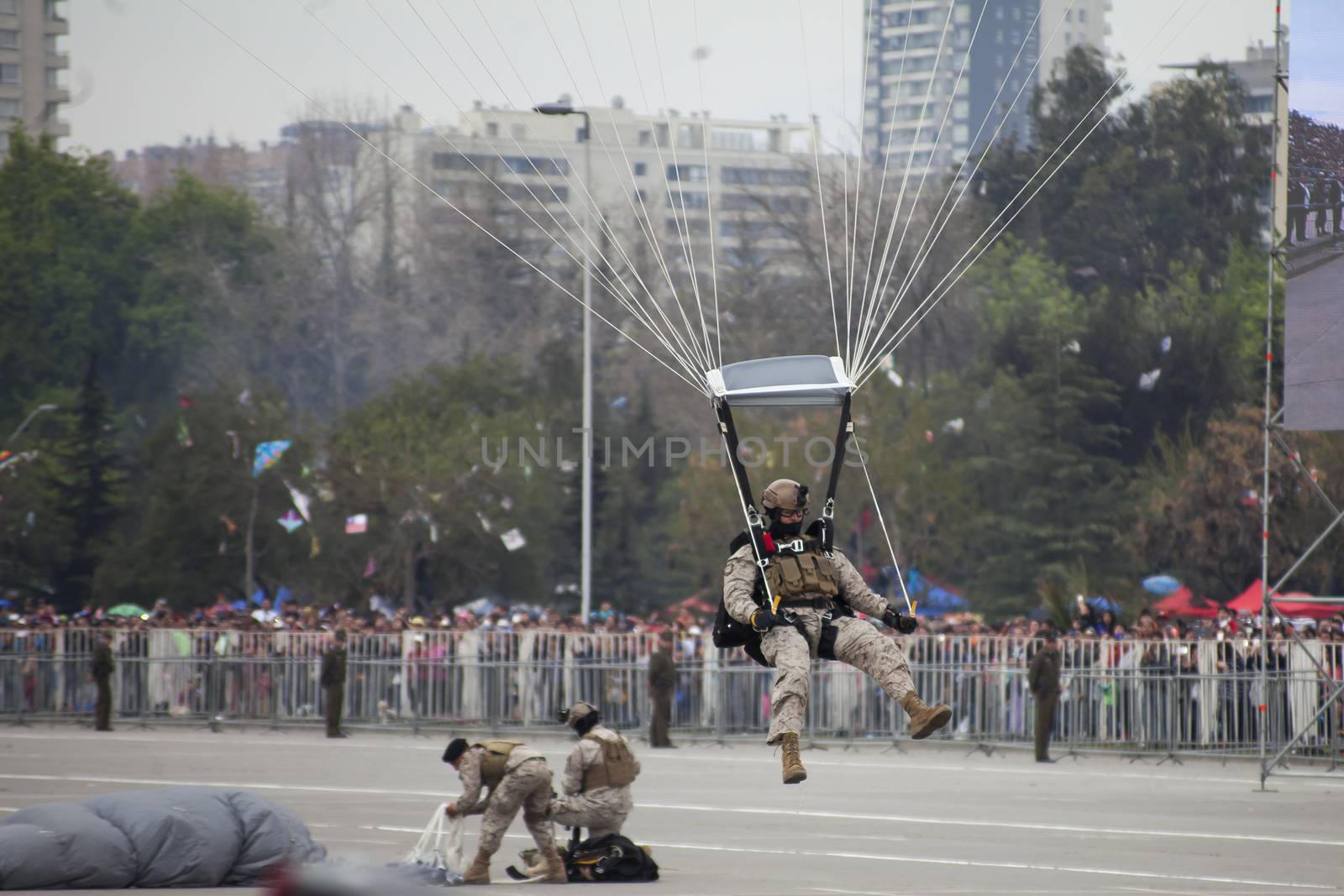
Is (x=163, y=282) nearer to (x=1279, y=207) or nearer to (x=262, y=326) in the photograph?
A: (x=262, y=326)

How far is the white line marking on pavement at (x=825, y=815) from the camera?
55.7ft

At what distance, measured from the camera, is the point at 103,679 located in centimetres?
2870

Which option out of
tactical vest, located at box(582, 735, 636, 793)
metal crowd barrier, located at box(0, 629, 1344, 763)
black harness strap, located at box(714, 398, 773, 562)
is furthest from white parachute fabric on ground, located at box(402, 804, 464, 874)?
metal crowd barrier, located at box(0, 629, 1344, 763)

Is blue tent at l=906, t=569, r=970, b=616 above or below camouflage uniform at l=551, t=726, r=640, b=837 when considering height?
above

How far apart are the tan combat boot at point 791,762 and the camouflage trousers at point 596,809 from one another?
3.38 m

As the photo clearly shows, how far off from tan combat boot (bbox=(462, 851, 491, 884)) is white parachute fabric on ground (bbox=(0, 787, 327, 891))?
1.14 m

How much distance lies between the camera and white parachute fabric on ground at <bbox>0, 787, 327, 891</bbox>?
1380 centimetres

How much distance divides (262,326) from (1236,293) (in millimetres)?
40841

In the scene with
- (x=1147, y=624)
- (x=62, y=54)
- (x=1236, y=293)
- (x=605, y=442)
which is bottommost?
(x=1147, y=624)

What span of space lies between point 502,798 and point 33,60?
95212mm

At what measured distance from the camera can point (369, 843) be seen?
16453 mm

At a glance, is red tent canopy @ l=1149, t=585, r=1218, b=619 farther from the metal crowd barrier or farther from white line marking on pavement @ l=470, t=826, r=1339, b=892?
white line marking on pavement @ l=470, t=826, r=1339, b=892

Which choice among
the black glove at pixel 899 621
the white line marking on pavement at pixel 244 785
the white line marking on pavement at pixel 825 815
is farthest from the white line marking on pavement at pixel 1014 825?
the black glove at pixel 899 621

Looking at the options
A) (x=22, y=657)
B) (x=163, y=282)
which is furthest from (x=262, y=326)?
(x=22, y=657)
